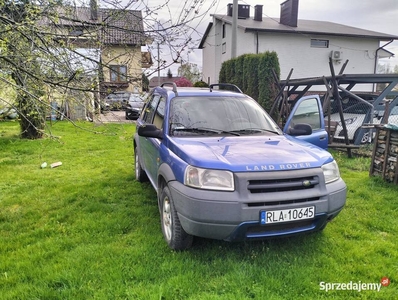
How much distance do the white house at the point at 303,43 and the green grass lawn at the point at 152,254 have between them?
17359 mm

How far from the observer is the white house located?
2041cm

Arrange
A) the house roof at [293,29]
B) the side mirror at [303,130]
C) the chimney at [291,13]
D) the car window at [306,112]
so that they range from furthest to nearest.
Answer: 1. the chimney at [291,13]
2. the house roof at [293,29]
3. the car window at [306,112]
4. the side mirror at [303,130]

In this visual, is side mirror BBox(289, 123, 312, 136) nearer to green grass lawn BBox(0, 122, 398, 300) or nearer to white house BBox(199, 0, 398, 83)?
green grass lawn BBox(0, 122, 398, 300)

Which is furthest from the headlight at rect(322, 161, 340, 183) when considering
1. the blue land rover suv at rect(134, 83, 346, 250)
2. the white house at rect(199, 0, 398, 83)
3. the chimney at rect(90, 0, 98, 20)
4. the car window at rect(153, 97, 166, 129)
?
the white house at rect(199, 0, 398, 83)

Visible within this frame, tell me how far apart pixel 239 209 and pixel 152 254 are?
1085 mm

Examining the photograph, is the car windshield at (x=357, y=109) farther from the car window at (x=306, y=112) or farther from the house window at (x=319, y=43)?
the house window at (x=319, y=43)

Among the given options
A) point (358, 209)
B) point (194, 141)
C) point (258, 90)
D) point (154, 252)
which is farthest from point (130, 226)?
point (258, 90)

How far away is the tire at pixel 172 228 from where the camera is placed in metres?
2.98

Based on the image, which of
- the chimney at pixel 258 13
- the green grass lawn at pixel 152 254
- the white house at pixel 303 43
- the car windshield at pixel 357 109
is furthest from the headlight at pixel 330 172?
the chimney at pixel 258 13

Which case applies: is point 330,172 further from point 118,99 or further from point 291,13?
point 291,13

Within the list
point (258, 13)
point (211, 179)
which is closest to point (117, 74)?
point (211, 179)

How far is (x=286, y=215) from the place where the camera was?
8.89 feet

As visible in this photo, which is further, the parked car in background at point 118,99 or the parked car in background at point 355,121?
the parked car in background at point 355,121

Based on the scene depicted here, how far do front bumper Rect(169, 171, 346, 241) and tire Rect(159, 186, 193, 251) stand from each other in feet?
0.57
